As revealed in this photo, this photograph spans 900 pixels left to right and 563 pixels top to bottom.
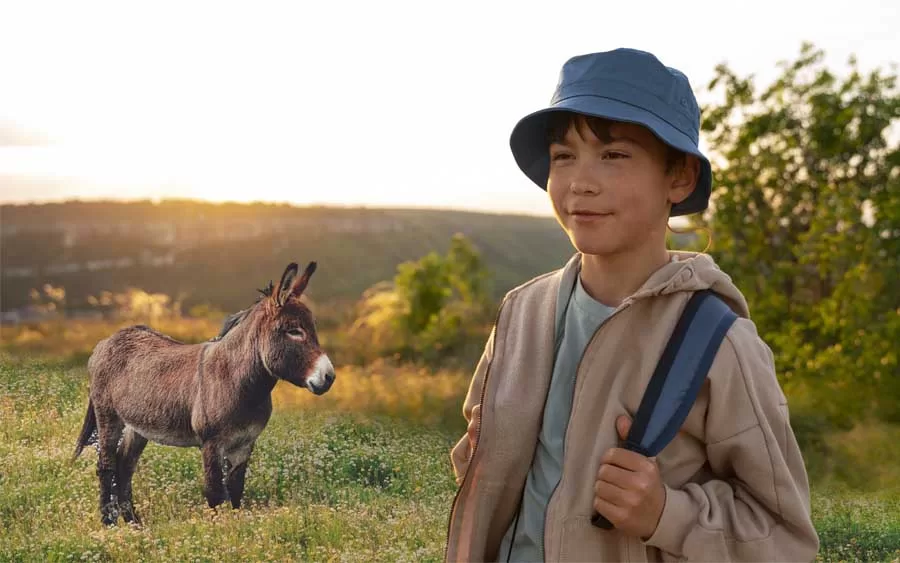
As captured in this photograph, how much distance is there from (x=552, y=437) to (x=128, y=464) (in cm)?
253

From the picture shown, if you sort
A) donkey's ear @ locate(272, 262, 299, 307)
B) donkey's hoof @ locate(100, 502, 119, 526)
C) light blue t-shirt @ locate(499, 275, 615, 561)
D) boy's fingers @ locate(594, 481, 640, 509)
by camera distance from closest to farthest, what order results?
1. boy's fingers @ locate(594, 481, 640, 509)
2. light blue t-shirt @ locate(499, 275, 615, 561)
3. donkey's ear @ locate(272, 262, 299, 307)
4. donkey's hoof @ locate(100, 502, 119, 526)

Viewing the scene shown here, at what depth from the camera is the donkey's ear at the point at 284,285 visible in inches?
158

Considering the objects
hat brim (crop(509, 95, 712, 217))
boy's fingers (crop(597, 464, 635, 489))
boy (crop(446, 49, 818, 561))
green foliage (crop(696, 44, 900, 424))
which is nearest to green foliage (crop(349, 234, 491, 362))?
green foliage (crop(696, 44, 900, 424))

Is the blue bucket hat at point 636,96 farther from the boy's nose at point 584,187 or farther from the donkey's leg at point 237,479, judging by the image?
the donkey's leg at point 237,479

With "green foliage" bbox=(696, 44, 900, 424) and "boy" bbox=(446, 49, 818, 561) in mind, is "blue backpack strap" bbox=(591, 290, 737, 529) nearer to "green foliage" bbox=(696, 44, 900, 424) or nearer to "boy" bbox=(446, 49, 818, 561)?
"boy" bbox=(446, 49, 818, 561)

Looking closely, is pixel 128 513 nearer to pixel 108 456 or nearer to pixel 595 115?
pixel 108 456

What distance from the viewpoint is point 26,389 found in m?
4.50

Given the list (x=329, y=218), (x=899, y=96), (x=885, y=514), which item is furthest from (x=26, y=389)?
(x=329, y=218)

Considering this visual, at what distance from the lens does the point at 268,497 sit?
4.34 m

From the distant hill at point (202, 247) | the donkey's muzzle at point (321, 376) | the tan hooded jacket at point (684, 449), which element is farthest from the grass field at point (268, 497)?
the distant hill at point (202, 247)

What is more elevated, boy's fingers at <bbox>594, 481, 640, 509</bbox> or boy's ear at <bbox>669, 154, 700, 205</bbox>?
boy's ear at <bbox>669, 154, 700, 205</bbox>

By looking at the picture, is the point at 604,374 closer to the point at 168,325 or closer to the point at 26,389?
the point at 26,389

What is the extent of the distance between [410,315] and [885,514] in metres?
7.01

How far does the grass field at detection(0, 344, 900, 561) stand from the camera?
4043 mm
